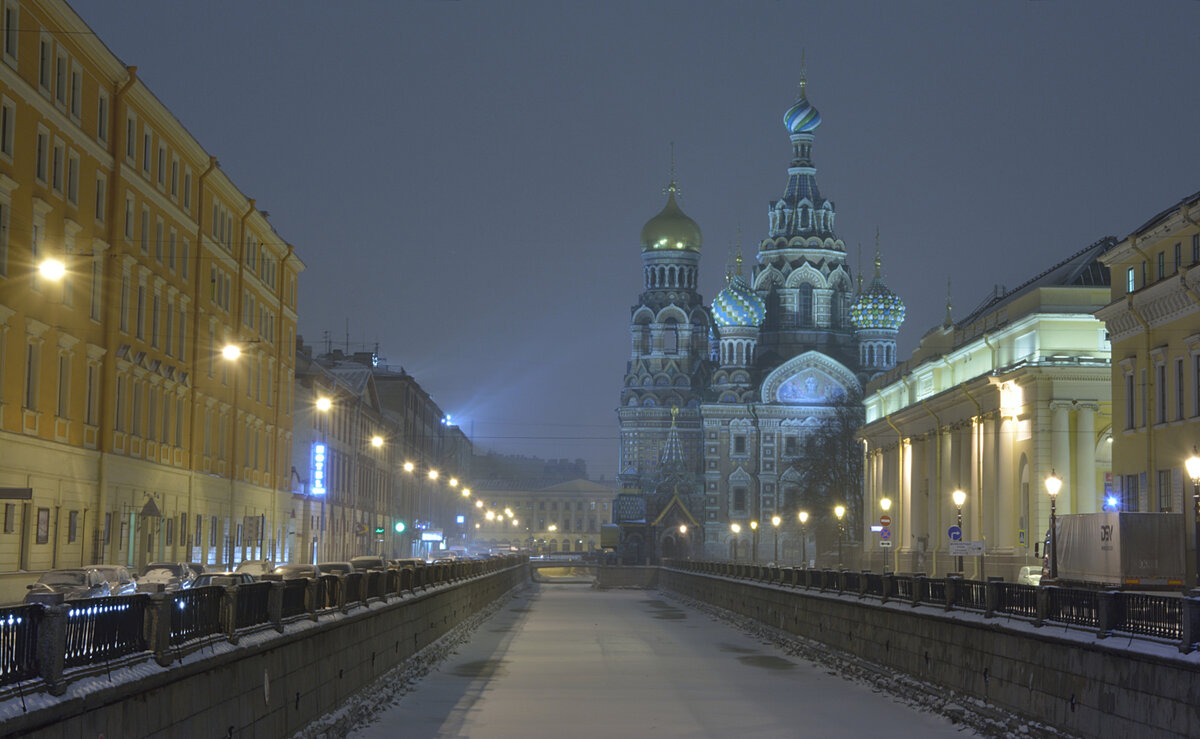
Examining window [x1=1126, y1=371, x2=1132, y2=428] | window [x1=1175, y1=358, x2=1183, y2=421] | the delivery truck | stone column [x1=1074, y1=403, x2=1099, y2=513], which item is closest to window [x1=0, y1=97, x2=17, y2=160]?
Result: the delivery truck

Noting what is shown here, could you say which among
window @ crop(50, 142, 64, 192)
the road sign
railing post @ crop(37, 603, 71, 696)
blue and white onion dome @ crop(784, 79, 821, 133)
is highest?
blue and white onion dome @ crop(784, 79, 821, 133)

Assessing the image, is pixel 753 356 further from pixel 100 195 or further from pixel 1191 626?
pixel 1191 626

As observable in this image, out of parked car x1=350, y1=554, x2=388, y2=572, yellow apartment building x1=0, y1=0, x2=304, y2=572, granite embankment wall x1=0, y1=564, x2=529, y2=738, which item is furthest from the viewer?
parked car x1=350, y1=554, x2=388, y2=572

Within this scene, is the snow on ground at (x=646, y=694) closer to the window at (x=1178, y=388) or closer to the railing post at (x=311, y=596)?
the railing post at (x=311, y=596)

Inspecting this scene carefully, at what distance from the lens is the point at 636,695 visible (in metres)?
31.5

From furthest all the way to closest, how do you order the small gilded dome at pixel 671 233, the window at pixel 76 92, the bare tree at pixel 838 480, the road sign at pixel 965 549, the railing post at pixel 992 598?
the small gilded dome at pixel 671 233
the bare tree at pixel 838 480
the road sign at pixel 965 549
the window at pixel 76 92
the railing post at pixel 992 598

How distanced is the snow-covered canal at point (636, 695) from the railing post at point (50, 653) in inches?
452

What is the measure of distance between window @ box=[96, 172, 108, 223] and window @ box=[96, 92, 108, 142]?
1.08 m

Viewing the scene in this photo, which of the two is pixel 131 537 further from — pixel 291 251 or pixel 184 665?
pixel 184 665

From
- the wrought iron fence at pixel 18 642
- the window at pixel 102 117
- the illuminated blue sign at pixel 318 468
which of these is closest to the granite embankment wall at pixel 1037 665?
the wrought iron fence at pixel 18 642

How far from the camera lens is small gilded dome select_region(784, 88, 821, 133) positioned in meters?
182

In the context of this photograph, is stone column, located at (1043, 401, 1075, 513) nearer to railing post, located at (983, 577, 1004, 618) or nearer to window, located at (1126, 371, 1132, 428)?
window, located at (1126, 371, 1132, 428)

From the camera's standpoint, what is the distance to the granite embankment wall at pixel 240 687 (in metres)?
13.5

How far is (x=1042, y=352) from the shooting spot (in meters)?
70.1
